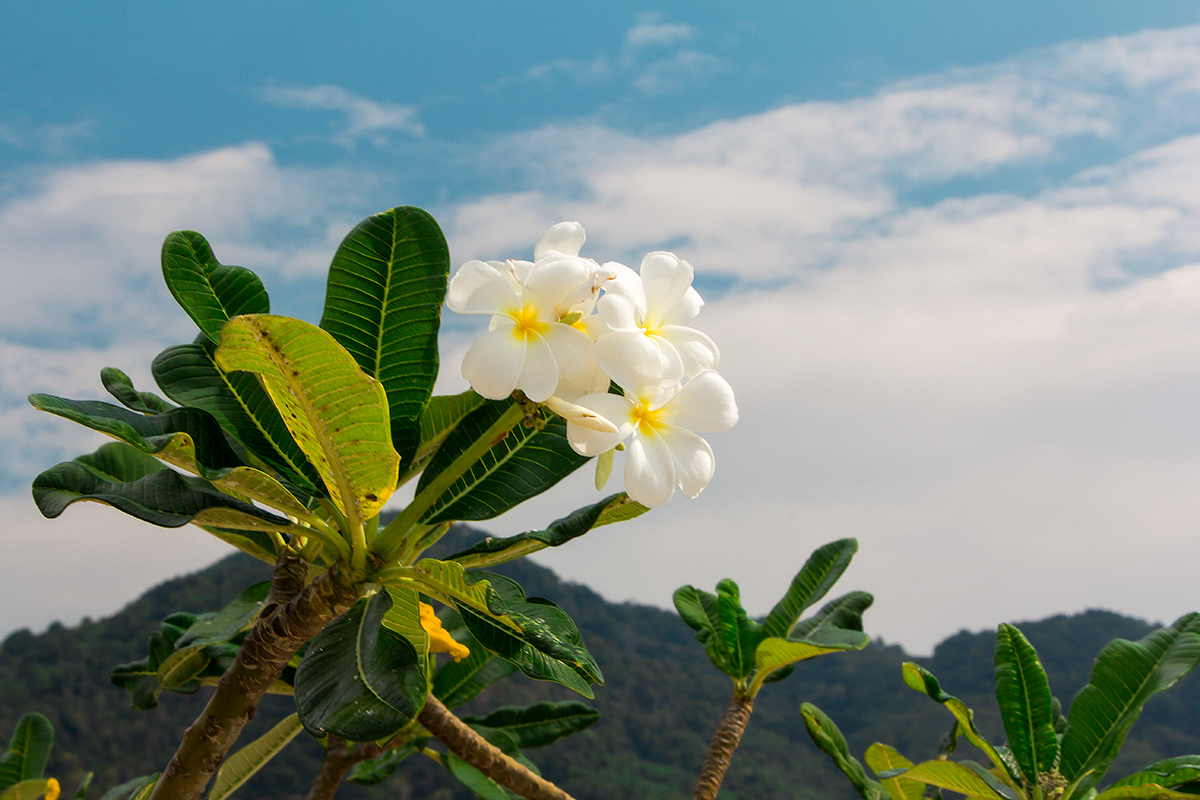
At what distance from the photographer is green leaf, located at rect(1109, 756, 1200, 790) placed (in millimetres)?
1781

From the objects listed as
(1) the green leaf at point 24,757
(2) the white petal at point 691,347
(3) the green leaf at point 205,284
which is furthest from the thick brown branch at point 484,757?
(1) the green leaf at point 24,757

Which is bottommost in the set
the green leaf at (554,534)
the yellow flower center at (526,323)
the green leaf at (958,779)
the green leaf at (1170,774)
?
the green leaf at (958,779)

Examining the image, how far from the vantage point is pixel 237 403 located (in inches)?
55.7

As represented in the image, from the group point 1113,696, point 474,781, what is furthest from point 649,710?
point 1113,696

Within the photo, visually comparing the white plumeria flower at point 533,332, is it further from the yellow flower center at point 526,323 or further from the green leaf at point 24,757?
the green leaf at point 24,757

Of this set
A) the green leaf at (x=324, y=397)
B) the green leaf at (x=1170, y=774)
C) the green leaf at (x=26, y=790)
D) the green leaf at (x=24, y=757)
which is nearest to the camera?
the green leaf at (x=324, y=397)

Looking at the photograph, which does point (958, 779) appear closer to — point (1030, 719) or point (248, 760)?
point (1030, 719)

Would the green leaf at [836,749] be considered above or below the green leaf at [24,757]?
above

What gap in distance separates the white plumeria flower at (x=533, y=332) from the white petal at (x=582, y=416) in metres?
0.02

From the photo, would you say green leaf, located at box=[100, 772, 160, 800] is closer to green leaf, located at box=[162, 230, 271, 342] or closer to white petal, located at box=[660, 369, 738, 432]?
green leaf, located at box=[162, 230, 271, 342]

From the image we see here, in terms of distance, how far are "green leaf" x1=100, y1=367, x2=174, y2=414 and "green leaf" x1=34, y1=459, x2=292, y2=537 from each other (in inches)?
8.7

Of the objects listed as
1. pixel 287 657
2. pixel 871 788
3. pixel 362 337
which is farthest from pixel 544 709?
pixel 362 337

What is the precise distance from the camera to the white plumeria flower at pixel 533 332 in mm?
1158

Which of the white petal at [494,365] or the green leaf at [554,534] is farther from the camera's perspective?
the green leaf at [554,534]
